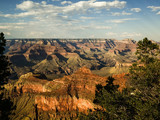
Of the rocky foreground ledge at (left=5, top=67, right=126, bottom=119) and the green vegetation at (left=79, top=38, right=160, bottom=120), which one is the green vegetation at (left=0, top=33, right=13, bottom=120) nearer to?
the green vegetation at (left=79, top=38, right=160, bottom=120)

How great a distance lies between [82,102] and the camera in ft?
282

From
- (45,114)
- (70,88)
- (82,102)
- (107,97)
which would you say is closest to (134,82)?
(107,97)

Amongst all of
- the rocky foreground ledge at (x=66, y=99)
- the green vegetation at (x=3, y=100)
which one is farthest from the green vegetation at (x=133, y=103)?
the rocky foreground ledge at (x=66, y=99)

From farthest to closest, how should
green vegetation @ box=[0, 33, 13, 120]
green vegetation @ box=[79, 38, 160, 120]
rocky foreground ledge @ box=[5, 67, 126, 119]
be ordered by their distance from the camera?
rocky foreground ledge @ box=[5, 67, 126, 119] < green vegetation @ box=[0, 33, 13, 120] < green vegetation @ box=[79, 38, 160, 120]

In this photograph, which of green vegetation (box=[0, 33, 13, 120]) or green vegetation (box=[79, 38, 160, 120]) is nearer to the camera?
green vegetation (box=[79, 38, 160, 120])

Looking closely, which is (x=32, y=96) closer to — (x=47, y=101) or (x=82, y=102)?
(x=47, y=101)

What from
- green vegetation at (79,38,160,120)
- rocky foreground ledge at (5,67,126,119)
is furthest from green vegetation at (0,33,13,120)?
rocky foreground ledge at (5,67,126,119)

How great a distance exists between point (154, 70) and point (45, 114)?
9788 cm

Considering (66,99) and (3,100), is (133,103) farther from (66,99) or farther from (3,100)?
(66,99)

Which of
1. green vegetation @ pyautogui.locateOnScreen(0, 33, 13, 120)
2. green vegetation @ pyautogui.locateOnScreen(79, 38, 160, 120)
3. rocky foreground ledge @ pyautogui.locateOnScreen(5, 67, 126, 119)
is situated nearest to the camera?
green vegetation @ pyautogui.locateOnScreen(79, 38, 160, 120)

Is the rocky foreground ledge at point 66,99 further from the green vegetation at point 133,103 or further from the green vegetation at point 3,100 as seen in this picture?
the green vegetation at point 3,100

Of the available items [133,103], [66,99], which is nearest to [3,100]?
[133,103]

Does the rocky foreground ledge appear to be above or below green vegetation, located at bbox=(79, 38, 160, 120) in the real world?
below

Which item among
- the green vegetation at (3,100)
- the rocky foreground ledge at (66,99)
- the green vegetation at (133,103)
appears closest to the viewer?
the green vegetation at (133,103)
